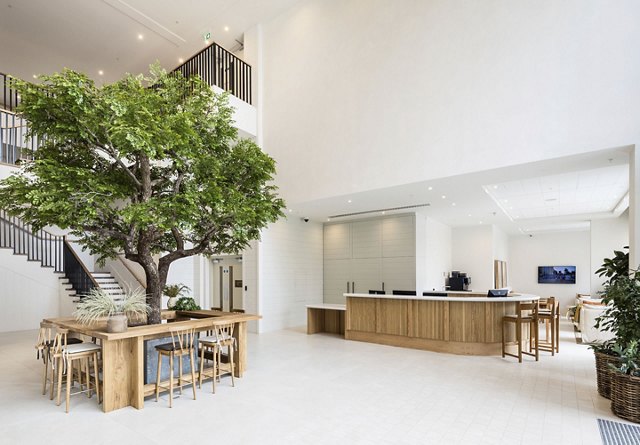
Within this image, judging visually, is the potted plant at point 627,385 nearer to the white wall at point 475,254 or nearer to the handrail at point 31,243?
the white wall at point 475,254

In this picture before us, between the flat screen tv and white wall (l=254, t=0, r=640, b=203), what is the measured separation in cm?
1162

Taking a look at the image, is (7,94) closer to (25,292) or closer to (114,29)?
(114,29)

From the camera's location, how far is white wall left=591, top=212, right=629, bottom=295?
446 inches

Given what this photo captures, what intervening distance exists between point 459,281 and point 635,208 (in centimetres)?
671

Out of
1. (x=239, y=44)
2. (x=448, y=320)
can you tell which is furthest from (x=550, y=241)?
(x=239, y=44)

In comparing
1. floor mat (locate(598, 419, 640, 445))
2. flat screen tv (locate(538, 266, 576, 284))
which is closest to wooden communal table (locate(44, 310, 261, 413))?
floor mat (locate(598, 419, 640, 445))

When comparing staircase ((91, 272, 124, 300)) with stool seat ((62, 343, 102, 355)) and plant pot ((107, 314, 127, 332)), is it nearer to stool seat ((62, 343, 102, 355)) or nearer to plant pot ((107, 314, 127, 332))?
stool seat ((62, 343, 102, 355))

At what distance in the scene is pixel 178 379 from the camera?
14.8ft

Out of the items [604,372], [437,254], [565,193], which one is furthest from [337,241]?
Result: [604,372]

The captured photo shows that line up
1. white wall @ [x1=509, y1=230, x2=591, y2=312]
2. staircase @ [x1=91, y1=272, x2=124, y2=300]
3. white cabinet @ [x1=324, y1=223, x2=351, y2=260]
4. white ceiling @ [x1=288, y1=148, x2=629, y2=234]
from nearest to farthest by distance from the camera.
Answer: white ceiling @ [x1=288, y1=148, x2=629, y2=234], staircase @ [x1=91, y1=272, x2=124, y2=300], white cabinet @ [x1=324, y1=223, x2=351, y2=260], white wall @ [x1=509, y1=230, x2=591, y2=312]

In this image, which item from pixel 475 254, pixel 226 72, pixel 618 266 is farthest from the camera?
pixel 475 254

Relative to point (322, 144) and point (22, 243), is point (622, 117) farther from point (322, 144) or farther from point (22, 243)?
point (22, 243)

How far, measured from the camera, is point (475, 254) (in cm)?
1227

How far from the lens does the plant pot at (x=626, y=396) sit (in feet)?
12.0
